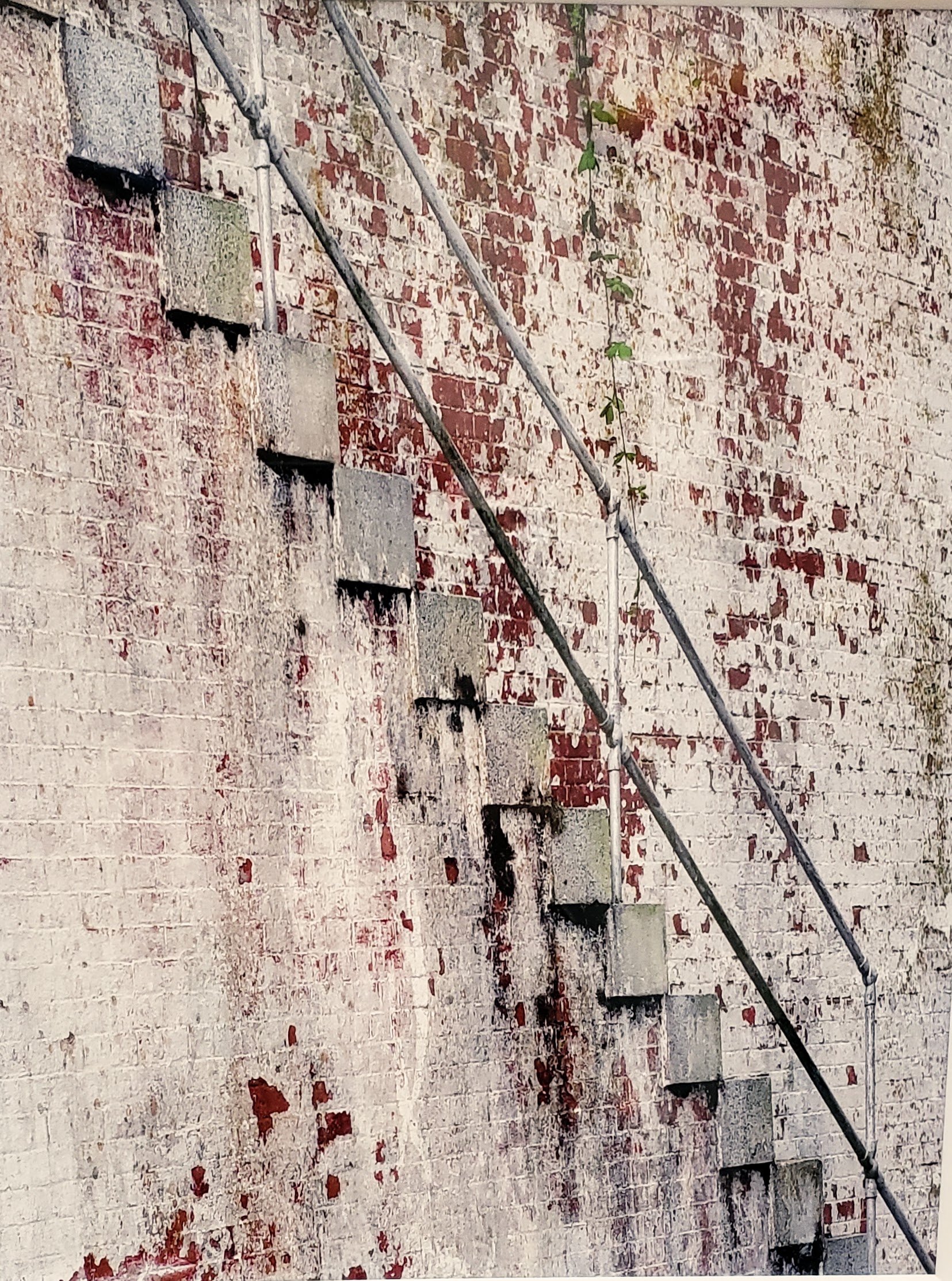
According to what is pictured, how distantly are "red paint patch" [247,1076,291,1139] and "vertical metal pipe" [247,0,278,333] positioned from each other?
40.8 inches

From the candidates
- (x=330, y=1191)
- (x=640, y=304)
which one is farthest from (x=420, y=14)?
(x=330, y=1191)

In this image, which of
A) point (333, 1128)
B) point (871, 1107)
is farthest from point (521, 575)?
point (871, 1107)

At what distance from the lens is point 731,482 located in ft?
9.13

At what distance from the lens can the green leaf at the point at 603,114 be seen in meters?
2.67

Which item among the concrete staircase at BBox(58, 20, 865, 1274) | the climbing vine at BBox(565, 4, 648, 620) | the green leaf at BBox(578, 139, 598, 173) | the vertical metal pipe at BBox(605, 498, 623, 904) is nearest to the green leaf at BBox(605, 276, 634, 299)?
the climbing vine at BBox(565, 4, 648, 620)

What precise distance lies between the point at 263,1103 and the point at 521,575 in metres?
0.85

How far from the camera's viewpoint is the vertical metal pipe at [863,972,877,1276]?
2.81 m

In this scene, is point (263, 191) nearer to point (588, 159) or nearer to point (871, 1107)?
point (588, 159)

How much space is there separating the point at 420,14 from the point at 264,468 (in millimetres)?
727

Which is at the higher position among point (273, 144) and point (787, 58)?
point (787, 58)

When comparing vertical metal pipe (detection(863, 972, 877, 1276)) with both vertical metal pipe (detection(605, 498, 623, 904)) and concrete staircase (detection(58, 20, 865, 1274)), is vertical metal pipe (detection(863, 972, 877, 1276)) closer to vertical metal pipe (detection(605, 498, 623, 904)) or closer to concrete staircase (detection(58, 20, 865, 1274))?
concrete staircase (detection(58, 20, 865, 1274))

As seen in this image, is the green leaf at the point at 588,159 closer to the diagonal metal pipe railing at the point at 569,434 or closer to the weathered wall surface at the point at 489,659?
the weathered wall surface at the point at 489,659

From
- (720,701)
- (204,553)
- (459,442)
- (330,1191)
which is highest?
(459,442)

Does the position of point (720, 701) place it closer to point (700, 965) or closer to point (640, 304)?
point (700, 965)
